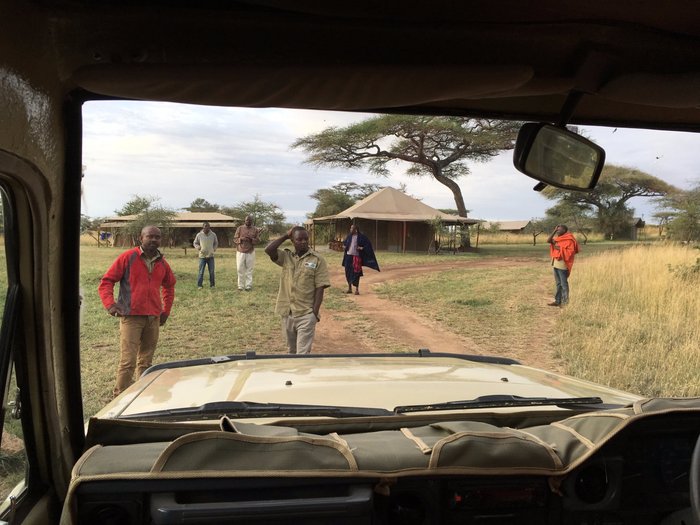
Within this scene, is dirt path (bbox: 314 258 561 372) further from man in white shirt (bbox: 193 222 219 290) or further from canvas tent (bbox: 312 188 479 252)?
canvas tent (bbox: 312 188 479 252)

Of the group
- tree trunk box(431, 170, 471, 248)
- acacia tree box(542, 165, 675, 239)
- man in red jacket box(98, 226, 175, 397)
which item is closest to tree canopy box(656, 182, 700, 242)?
acacia tree box(542, 165, 675, 239)

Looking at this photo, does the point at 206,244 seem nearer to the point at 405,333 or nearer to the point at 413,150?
the point at 405,333

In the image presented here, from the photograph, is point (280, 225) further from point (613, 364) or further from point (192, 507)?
point (192, 507)

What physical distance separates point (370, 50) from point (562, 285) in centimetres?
1193

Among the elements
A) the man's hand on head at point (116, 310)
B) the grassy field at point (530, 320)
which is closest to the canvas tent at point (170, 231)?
the grassy field at point (530, 320)

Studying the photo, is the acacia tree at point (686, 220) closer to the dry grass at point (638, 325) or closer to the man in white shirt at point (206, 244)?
the dry grass at point (638, 325)

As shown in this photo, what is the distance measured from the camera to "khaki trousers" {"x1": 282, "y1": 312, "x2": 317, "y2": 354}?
6.74 metres

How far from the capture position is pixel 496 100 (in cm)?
231

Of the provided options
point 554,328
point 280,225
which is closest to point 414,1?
point 554,328

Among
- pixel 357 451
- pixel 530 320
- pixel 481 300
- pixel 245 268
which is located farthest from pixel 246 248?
pixel 357 451

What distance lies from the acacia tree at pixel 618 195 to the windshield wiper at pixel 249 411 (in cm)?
2608

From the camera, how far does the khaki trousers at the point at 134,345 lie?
5969 mm

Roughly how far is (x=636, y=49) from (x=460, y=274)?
794 inches

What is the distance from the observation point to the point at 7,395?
170 cm
